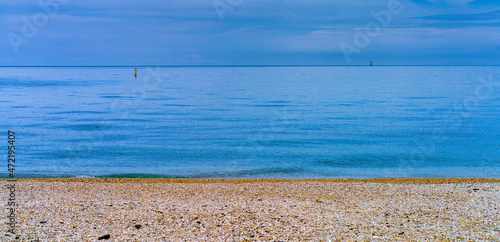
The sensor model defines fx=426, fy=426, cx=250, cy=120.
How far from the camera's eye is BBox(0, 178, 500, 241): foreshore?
757 cm

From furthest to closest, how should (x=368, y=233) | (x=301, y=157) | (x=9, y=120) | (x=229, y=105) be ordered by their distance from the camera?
(x=229, y=105), (x=9, y=120), (x=301, y=157), (x=368, y=233)

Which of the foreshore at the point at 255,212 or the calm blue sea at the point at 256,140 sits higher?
the calm blue sea at the point at 256,140

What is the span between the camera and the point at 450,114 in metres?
32.7

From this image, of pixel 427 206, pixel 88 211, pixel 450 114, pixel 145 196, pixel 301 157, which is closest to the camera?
pixel 88 211

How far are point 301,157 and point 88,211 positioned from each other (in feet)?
37.0

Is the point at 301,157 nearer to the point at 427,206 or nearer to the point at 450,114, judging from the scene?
the point at 427,206

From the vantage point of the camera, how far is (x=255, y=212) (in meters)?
8.93

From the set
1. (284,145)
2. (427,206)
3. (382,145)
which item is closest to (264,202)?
(427,206)

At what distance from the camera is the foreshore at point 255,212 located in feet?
24.8

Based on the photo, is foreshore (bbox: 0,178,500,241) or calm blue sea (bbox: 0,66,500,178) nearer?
foreshore (bbox: 0,178,500,241)

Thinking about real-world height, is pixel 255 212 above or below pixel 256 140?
below

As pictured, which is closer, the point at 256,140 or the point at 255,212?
the point at 255,212

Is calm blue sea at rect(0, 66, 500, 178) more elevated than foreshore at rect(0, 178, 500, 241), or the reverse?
calm blue sea at rect(0, 66, 500, 178)

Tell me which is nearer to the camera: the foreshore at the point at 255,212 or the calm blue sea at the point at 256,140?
the foreshore at the point at 255,212
